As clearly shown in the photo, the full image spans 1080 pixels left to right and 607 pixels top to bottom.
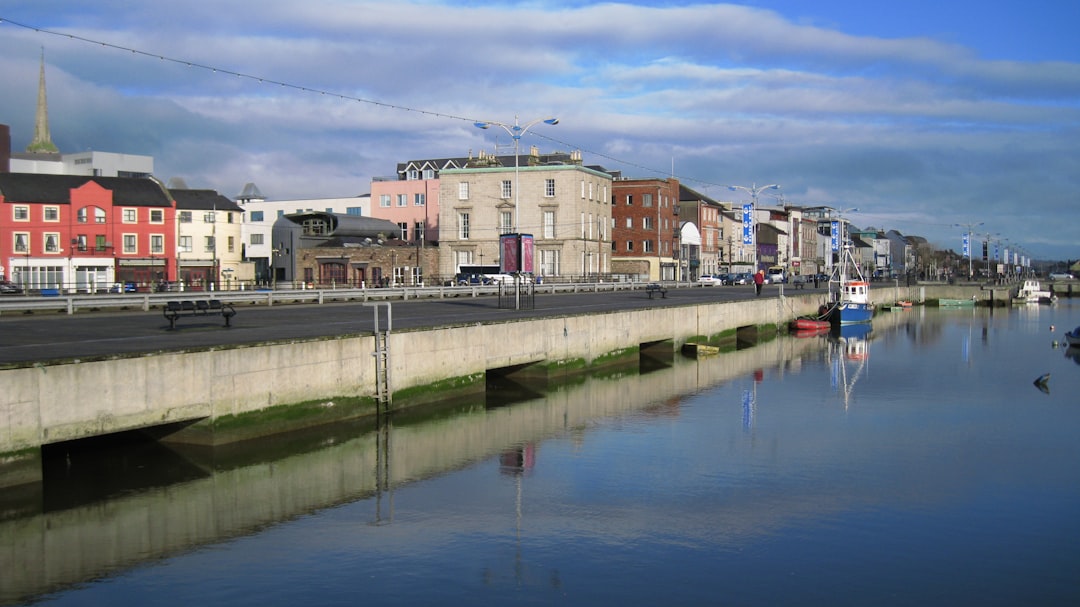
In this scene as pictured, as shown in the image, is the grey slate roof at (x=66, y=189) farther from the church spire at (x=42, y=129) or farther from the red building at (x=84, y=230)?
the church spire at (x=42, y=129)

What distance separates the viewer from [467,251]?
301ft

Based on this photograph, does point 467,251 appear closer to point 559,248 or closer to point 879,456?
point 559,248

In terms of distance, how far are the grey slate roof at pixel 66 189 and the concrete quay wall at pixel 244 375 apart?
59.3 m

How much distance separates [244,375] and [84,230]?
2605 inches

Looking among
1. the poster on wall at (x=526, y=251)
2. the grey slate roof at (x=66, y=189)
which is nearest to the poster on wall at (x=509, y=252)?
the poster on wall at (x=526, y=251)

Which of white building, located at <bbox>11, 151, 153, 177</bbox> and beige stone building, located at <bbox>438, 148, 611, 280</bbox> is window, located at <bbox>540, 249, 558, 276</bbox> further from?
white building, located at <bbox>11, 151, 153, 177</bbox>

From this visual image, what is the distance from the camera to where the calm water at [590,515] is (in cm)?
1411

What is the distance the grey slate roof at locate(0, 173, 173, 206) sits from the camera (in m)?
76.8

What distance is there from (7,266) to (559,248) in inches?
1861

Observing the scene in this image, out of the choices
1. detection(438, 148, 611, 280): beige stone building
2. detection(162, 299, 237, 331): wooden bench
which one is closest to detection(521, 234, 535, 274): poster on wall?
detection(162, 299, 237, 331): wooden bench

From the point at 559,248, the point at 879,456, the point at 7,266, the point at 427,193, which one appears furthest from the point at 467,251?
the point at 879,456

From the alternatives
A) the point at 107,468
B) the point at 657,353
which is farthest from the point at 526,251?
the point at 107,468

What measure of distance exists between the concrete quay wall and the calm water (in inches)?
51.1

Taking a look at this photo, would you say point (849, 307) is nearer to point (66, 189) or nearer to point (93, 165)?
point (66, 189)
